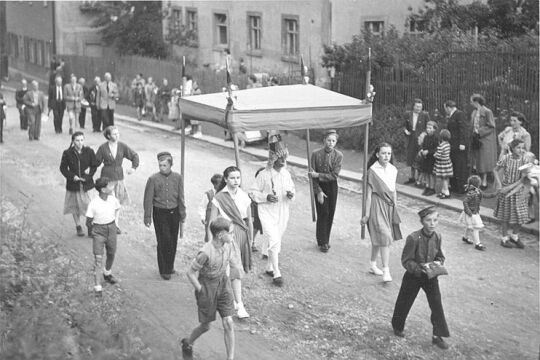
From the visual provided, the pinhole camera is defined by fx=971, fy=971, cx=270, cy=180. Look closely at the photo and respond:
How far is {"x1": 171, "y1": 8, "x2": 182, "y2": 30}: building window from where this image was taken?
3862 cm

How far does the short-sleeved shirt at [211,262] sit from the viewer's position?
9.09m

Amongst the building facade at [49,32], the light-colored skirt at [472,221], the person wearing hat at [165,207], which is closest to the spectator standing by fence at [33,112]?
the person wearing hat at [165,207]

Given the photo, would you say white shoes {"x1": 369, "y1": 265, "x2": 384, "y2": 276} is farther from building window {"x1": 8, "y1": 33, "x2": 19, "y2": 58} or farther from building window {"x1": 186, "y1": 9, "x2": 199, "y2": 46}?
building window {"x1": 8, "y1": 33, "x2": 19, "y2": 58}

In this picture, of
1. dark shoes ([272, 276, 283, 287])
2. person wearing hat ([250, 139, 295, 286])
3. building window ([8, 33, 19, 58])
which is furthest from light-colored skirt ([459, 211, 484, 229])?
building window ([8, 33, 19, 58])

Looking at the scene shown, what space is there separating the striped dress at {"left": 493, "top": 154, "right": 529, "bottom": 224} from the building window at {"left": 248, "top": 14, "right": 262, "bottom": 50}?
786 inches

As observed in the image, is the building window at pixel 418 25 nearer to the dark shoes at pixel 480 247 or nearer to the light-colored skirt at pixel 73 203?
the dark shoes at pixel 480 247

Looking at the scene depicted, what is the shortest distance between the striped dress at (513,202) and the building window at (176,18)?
85.9ft

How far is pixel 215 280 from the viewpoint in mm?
9195

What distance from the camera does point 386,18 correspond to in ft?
92.4

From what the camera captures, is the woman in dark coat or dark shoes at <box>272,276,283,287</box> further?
the woman in dark coat

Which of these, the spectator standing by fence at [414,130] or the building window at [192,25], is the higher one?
the building window at [192,25]

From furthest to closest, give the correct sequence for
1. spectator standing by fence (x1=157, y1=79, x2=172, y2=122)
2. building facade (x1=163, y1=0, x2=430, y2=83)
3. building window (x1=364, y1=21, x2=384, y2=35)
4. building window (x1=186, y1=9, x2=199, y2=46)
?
building window (x1=186, y1=9, x2=199, y2=46) → spectator standing by fence (x1=157, y1=79, x2=172, y2=122) → building window (x1=364, y1=21, x2=384, y2=35) → building facade (x1=163, y1=0, x2=430, y2=83)

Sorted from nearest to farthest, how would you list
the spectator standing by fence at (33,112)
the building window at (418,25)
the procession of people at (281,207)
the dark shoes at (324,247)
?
1. the procession of people at (281,207)
2. the dark shoes at (324,247)
3. the spectator standing by fence at (33,112)
4. the building window at (418,25)

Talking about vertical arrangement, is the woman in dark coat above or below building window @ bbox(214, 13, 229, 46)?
below
